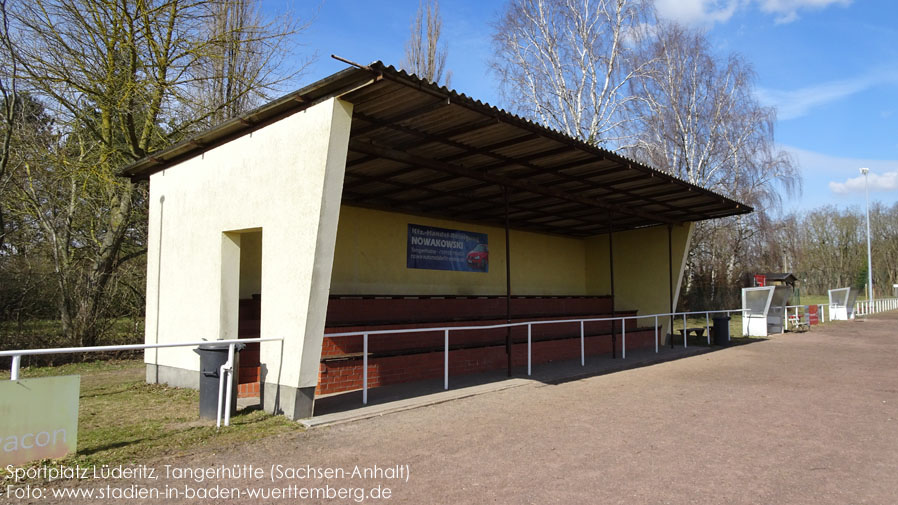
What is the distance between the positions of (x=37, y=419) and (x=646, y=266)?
14.5 metres

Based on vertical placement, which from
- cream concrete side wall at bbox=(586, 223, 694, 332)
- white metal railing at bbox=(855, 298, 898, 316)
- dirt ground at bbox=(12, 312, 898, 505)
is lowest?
dirt ground at bbox=(12, 312, 898, 505)

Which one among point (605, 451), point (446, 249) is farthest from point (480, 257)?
point (605, 451)

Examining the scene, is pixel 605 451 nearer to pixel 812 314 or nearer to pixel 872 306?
pixel 812 314

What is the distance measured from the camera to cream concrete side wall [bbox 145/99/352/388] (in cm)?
611

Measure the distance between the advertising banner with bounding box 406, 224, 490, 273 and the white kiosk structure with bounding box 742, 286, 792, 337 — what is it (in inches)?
364

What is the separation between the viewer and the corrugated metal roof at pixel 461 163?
21.0 feet

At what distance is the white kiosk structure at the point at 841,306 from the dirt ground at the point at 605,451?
20720 mm

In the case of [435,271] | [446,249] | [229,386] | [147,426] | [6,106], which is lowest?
[147,426]

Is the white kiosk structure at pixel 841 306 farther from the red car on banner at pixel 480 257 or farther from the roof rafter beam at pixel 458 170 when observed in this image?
the red car on banner at pixel 480 257

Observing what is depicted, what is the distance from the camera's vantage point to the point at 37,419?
4402 mm

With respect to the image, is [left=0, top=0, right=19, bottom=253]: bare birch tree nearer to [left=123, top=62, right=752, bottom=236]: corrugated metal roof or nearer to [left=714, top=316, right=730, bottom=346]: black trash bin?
[left=123, top=62, right=752, bottom=236]: corrugated metal roof

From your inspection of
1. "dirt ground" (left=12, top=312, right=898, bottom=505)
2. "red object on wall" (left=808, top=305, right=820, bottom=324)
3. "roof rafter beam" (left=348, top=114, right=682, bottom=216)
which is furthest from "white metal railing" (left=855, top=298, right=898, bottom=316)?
"roof rafter beam" (left=348, top=114, right=682, bottom=216)

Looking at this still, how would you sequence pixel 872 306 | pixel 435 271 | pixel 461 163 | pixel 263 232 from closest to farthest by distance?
pixel 263 232 < pixel 461 163 < pixel 435 271 < pixel 872 306

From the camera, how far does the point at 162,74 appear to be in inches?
504
